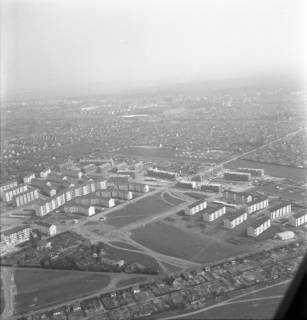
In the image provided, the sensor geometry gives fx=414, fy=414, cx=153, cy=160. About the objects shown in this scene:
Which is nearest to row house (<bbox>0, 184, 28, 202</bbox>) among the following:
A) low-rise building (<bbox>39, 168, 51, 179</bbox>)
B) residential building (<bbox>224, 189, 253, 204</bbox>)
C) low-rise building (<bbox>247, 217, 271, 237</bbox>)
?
low-rise building (<bbox>39, 168, 51, 179</bbox>)

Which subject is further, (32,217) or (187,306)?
(32,217)

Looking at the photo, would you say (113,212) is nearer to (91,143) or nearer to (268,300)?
(268,300)

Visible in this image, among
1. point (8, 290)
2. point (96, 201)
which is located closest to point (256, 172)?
point (96, 201)

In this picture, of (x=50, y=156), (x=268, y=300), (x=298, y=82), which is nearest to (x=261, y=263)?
(x=268, y=300)

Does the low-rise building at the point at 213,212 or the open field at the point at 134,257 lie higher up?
the low-rise building at the point at 213,212

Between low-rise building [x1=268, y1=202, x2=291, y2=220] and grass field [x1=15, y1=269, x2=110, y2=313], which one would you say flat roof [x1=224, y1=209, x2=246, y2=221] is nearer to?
low-rise building [x1=268, y1=202, x2=291, y2=220]

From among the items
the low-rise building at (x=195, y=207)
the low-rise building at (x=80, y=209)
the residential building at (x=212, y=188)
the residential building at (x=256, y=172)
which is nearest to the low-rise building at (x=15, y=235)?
the low-rise building at (x=80, y=209)

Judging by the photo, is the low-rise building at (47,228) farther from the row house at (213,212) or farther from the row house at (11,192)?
the row house at (213,212)
